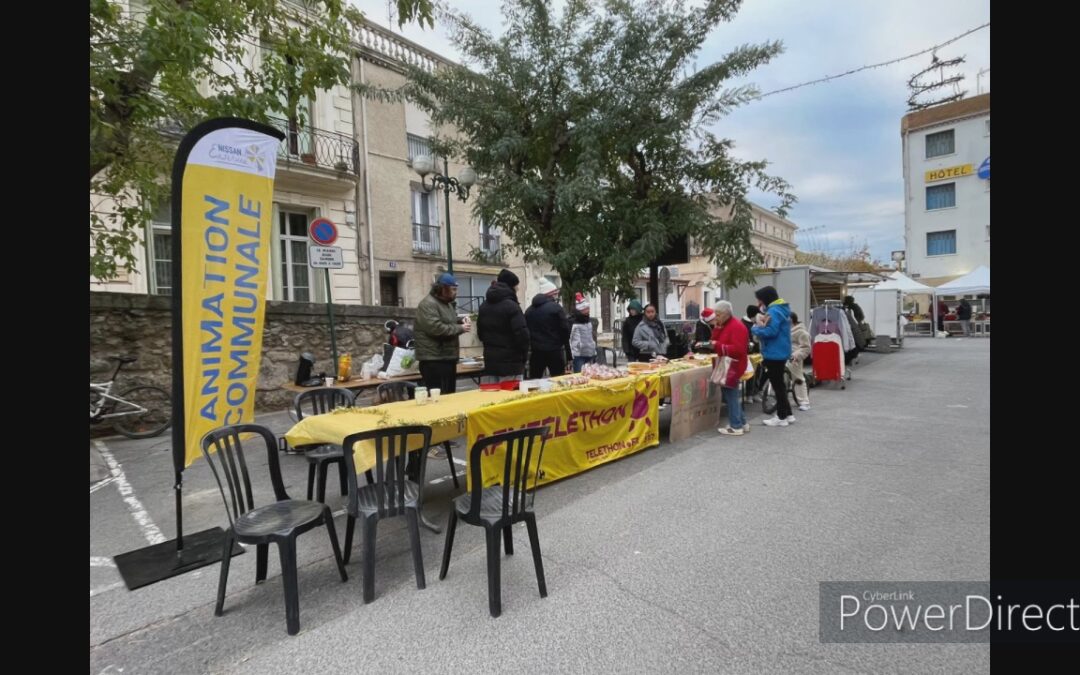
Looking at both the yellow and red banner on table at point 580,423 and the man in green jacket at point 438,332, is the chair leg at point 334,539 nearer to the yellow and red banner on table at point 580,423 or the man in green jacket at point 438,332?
the yellow and red banner on table at point 580,423

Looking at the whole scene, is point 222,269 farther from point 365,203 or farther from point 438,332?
point 365,203

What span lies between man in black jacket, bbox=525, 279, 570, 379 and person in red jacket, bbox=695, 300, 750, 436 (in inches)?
77.6

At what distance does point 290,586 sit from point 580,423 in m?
Answer: 3.03

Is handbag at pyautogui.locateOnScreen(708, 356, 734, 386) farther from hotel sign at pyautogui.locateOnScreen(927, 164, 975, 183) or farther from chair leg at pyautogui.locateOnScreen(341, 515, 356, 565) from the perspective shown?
hotel sign at pyautogui.locateOnScreen(927, 164, 975, 183)

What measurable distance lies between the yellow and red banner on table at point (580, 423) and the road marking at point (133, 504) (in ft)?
8.33

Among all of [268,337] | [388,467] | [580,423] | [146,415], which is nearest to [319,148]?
[268,337]

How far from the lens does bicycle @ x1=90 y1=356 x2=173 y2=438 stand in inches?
259

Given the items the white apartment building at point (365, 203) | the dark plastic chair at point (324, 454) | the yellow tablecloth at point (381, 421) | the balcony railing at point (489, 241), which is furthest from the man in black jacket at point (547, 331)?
the balcony railing at point (489, 241)

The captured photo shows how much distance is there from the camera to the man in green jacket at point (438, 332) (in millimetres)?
5520
